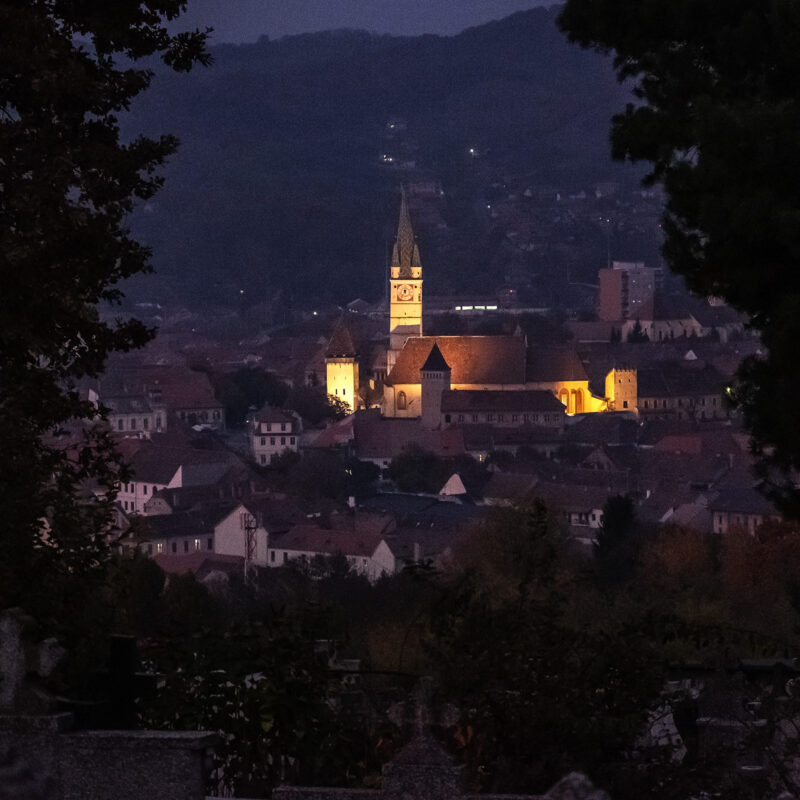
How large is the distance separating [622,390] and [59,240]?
3241 inches

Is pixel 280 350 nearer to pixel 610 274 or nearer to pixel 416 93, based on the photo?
pixel 610 274

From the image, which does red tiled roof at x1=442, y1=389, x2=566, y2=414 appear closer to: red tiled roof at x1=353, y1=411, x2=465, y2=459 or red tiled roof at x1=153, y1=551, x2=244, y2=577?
red tiled roof at x1=353, y1=411, x2=465, y2=459

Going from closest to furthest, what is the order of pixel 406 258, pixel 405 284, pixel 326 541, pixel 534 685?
pixel 534 685 → pixel 326 541 → pixel 405 284 → pixel 406 258

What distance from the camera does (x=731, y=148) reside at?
442 cm

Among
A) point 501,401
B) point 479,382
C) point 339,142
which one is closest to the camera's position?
point 501,401

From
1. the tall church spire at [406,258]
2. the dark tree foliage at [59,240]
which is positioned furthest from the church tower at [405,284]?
the dark tree foliage at [59,240]

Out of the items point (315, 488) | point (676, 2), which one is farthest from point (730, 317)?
point (676, 2)

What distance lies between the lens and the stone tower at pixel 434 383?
80.3 meters

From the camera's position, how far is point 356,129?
148m

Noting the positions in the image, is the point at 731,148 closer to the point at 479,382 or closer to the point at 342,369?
the point at 479,382

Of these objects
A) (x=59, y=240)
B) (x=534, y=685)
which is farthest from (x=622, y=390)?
(x=534, y=685)

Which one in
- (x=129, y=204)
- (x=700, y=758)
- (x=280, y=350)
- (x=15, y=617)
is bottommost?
(x=700, y=758)

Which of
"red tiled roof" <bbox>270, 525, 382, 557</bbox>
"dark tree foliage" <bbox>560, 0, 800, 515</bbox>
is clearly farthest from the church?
"dark tree foliage" <bbox>560, 0, 800, 515</bbox>

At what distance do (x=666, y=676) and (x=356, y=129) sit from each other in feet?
477
